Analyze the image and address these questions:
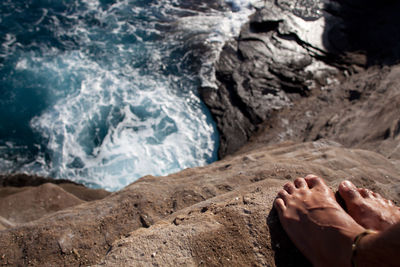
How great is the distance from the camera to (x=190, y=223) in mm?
1501

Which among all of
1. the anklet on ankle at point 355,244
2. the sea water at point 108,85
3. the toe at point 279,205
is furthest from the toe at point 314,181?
the sea water at point 108,85

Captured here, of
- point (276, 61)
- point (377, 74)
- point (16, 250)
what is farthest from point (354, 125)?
point (16, 250)

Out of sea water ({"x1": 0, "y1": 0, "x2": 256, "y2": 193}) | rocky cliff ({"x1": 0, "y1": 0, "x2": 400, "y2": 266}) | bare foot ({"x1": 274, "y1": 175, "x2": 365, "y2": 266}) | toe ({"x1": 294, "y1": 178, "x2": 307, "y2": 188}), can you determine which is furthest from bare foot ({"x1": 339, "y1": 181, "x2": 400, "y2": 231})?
sea water ({"x1": 0, "y1": 0, "x2": 256, "y2": 193})

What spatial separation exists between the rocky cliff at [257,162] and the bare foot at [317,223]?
0.08 m

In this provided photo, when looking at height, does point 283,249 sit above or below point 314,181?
below

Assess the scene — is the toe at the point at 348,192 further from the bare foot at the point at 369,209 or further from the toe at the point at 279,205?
the toe at the point at 279,205

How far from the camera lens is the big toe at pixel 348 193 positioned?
153 centimetres

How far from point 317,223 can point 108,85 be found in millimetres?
5850

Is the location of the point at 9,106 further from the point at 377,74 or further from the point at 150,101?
the point at 377,74

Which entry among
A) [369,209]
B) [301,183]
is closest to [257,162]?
[301,183]

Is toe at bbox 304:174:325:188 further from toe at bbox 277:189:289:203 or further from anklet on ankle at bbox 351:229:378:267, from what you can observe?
anklet on ankle at bbox 351:229:378:267

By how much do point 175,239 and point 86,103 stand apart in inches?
210

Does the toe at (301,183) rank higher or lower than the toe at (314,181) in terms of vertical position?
lower

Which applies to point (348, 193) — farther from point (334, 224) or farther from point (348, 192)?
point (334, 224)
